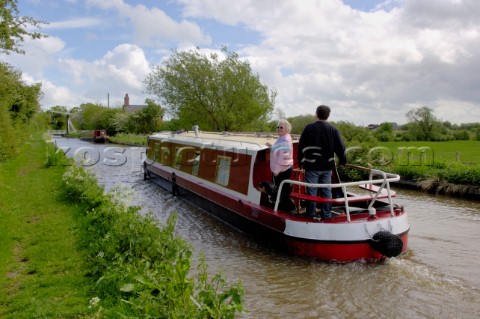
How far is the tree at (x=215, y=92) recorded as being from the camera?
2680 cm

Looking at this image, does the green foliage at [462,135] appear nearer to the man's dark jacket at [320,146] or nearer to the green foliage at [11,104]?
the green foliage at [11,104]

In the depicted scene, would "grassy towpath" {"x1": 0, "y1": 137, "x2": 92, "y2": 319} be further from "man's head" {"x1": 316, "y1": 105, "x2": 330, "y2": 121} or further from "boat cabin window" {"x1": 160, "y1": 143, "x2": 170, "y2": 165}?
"boat cabin window" {"x1": 160, "y1": 143, "x2": 170, "y2": 165}

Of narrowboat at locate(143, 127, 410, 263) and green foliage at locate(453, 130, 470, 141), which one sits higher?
green foliage at locate(453, 130, 470, 141)

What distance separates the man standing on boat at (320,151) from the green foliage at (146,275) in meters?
2.51

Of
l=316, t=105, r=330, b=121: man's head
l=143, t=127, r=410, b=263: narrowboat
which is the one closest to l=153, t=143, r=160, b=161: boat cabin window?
l=143, t=127, r=410, b=263: narrowboat

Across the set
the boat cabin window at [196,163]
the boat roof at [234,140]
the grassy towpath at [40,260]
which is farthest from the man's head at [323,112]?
the boat cabin window at [196,163]

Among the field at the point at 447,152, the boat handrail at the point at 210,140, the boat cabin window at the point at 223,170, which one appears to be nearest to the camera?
the boat handrail at the point at 210,140

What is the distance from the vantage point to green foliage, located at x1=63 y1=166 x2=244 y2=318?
3.55 metres

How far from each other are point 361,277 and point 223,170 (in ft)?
15.9

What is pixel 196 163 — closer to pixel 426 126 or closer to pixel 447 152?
pixel 447 152

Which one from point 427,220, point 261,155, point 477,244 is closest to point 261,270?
point 261,155

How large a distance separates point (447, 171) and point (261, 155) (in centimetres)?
858

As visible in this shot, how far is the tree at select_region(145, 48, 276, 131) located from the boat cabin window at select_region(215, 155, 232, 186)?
52.5ft

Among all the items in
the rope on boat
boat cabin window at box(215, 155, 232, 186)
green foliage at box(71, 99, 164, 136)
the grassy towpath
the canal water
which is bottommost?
the canal water
